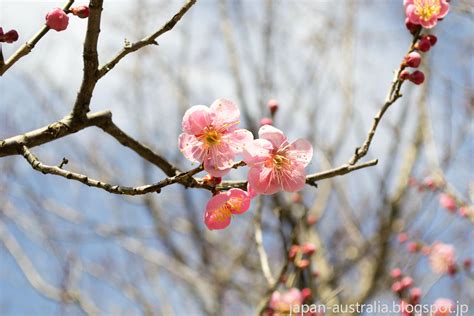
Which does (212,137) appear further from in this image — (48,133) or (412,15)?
(412,15)

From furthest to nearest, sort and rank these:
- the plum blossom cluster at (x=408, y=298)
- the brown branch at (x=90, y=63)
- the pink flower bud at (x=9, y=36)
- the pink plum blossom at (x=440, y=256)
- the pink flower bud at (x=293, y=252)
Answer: the pink plum blossom at (x=440, y=256) → the plum blossom cluster at (x=408, y=298) → the pink flower bud at (x=293, y=252) → the pink flower bud at (x=9, y=36) → the brown branch at (x=90, y=63)

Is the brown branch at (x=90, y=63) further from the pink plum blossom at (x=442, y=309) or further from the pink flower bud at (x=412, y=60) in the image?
the pink plum blossom at (x=442, y=309)

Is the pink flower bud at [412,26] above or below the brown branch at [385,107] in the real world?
above

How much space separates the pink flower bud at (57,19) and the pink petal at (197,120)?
0.39m

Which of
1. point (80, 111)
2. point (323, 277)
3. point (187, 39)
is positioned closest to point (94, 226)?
point (187, 39)

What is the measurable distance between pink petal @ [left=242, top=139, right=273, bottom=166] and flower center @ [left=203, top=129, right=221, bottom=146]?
0.25 feet

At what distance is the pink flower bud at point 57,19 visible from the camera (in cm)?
131

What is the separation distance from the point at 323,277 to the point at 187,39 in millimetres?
2537

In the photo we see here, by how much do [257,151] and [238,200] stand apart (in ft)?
0.43

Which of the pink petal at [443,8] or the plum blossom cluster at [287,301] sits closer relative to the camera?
the pink petal at [443,8]

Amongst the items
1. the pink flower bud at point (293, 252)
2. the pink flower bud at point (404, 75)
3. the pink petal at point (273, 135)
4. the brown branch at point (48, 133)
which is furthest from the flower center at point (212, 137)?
the pink flower bud at point (293, 252)

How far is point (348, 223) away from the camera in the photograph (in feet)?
14.0

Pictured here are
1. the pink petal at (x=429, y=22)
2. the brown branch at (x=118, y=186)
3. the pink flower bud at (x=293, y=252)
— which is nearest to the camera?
the brown branch at (x=118, y=186)

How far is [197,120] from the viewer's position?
1.30 metres
